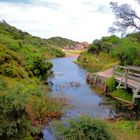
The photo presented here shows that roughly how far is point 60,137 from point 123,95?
52.5 ft

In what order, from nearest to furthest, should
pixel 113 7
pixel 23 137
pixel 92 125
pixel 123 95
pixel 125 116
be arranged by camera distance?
pixel 92 125
pixel 23 137
pixel 125 116
pixel 123 95
pixel 113 7

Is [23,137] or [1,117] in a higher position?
[1,117]

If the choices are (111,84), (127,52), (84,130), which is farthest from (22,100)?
(127,52)

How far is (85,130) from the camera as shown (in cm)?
1378

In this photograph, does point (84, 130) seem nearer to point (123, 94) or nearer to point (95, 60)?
point (123, 94)

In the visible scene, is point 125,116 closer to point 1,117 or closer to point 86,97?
point 86,97

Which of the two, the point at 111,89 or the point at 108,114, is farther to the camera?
the point at 111,89

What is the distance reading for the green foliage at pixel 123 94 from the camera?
93.9 ft

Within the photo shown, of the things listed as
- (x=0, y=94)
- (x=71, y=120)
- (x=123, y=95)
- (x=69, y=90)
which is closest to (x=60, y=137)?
(x=71, y=120)

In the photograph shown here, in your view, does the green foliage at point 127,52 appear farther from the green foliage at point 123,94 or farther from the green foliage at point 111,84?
the green foliage at point 123,94

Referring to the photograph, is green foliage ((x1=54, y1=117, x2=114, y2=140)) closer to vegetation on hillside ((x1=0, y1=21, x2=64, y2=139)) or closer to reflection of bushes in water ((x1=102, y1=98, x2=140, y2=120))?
vegetation on hillside ((x1=0, y1=21, x2=64, y2=139))

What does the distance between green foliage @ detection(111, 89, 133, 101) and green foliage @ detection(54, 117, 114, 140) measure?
580 inches

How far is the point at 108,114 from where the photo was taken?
2412cm

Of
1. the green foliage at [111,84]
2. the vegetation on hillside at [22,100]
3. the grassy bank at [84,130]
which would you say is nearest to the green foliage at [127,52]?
the vegetation on hillside at [22,100]
